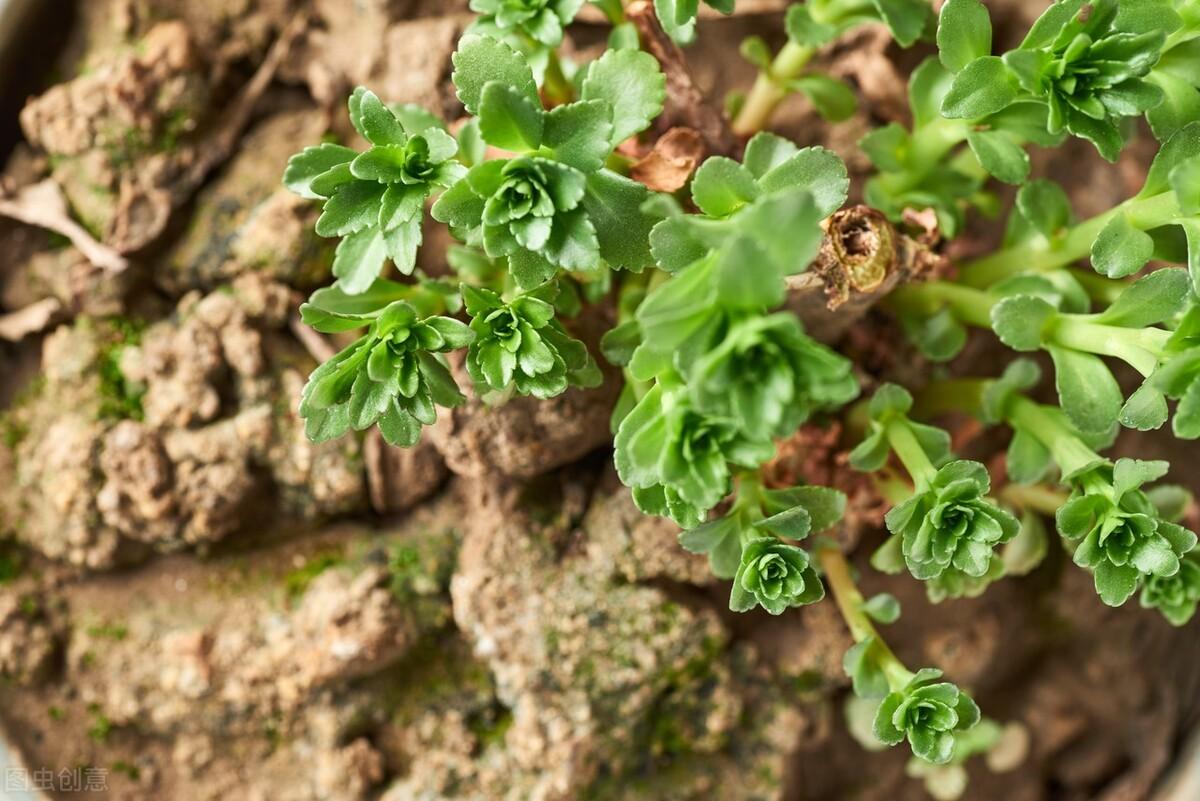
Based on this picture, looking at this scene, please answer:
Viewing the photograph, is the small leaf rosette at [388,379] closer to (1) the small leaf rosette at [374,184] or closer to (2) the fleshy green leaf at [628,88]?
(1) the small leaf rosette at [374,184]

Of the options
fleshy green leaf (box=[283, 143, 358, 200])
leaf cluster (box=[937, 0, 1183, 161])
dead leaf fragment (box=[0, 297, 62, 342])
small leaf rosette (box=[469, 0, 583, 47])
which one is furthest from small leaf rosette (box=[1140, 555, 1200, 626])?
dead leaf fragment (box=[0, 297, 62, 342])

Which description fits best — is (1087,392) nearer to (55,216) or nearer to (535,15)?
(535,15)

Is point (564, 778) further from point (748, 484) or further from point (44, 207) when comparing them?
point (44, 207)

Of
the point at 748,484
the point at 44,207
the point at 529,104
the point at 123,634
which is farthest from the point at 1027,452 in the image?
the point at 44,207

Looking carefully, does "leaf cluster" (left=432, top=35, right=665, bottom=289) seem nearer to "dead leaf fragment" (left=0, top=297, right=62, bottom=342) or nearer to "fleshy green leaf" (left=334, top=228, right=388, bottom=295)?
"fleshy green leaf" (left=334, top=228, right=388, bottom=295)

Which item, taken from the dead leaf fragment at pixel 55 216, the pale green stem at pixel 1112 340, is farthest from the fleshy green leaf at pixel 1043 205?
the dead leaf fragment at pixel 55 216
